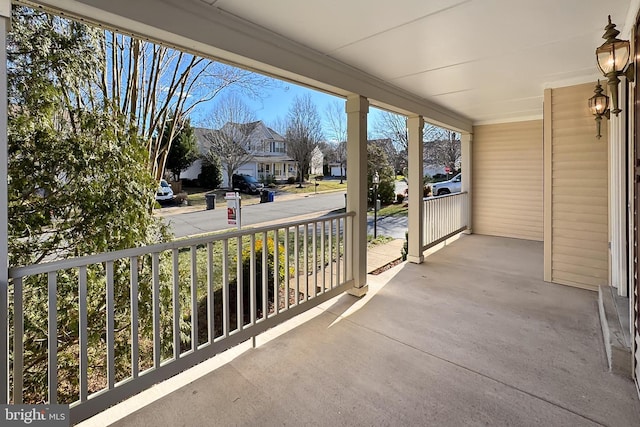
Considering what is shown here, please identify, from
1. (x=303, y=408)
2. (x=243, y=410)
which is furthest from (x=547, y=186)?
(x=243, y=410)

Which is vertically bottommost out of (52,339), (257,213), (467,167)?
(52,339)

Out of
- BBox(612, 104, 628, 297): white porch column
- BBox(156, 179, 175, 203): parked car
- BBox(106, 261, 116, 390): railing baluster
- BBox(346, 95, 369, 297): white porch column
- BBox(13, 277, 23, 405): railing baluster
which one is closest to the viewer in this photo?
BBox(13, 277, 23, 405): railing baluster

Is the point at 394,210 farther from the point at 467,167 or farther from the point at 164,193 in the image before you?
the point at 164,193

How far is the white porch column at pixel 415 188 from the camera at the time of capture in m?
4.46

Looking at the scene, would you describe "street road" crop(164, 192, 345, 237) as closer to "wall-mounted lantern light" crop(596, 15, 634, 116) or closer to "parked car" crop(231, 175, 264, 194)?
"parked car" crop(231, 175, 264, 194)

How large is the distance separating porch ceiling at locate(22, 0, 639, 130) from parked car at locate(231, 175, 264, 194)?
1.30m

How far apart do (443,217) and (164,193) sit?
174 inches

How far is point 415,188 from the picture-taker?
4.57 m

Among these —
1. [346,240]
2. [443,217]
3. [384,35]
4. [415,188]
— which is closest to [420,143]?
[415,188]

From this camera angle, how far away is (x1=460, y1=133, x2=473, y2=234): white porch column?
20.1 ft

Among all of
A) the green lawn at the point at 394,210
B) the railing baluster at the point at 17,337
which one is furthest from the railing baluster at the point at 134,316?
the green lawn at the point at 394,210

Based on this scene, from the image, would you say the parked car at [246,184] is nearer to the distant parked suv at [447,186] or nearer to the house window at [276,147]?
the house window at [276,147]

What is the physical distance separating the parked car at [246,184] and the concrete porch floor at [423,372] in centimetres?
152

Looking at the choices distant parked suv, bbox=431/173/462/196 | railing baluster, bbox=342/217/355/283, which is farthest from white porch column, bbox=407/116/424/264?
distant parked suv, bbox=431/173/462/196
